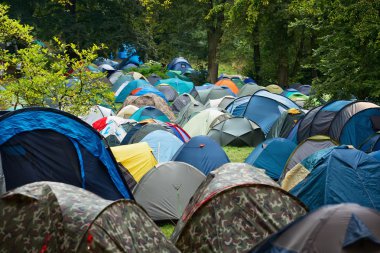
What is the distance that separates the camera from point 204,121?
63.6 ft

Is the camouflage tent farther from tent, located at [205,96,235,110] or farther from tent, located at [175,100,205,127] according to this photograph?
tent, located at [205,96,235,110]

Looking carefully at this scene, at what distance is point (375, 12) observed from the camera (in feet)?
44.7

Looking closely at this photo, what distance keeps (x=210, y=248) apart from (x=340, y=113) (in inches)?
372

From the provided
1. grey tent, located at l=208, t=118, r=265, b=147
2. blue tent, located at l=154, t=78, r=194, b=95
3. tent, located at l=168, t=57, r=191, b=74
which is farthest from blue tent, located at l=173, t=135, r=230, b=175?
tent, located at l=168, t=57, r=191, b=74

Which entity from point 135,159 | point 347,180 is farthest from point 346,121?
point 135,159

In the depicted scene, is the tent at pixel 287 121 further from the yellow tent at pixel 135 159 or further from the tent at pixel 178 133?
the yellow tent at pixel 135 159

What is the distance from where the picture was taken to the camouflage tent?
19.3 feet

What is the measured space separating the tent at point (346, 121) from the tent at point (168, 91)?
45.8ft

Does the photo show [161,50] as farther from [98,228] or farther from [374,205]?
[98,228]

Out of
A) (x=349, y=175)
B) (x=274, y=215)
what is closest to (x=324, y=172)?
(x=349, y=175)

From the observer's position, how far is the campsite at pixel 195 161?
6055 mm

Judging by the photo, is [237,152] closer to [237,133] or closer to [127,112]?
[237,133]

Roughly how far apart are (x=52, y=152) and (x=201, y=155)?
14.9 ft

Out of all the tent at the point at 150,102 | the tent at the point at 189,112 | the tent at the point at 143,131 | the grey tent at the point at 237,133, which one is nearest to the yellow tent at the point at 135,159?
the tent at the point at 143,131
